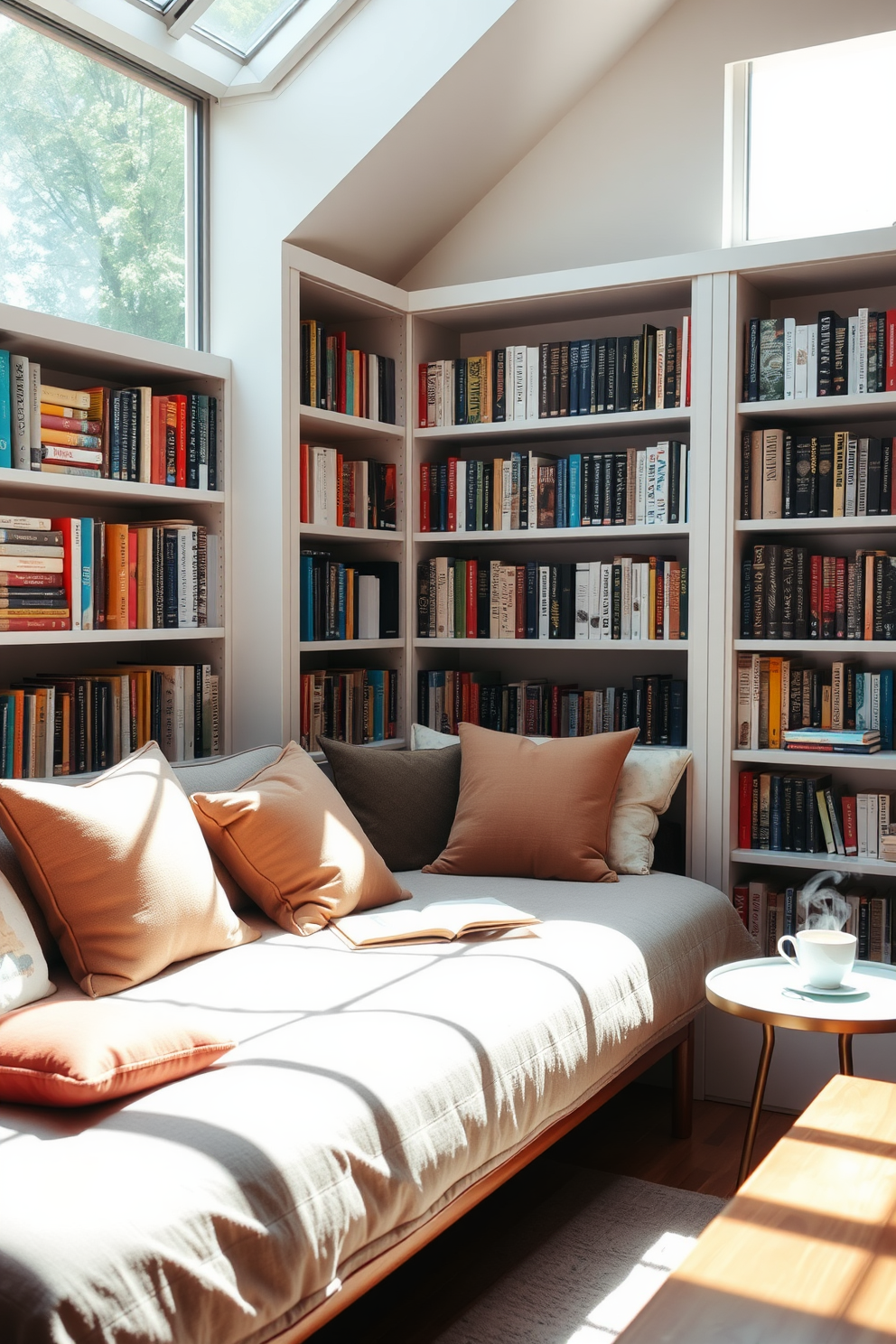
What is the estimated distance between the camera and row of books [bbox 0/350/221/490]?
2631mm

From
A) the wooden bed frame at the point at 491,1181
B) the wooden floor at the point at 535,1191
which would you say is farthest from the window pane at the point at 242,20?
the wooden floor at the point at 535,1191

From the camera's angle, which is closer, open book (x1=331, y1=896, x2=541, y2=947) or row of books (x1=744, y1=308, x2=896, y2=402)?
open book (x1=331, y1=896, x2=541, y2=947)

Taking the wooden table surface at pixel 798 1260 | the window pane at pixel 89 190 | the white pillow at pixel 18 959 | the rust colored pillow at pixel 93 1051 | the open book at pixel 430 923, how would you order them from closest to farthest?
the wooden table surface at pixel 798 1260 < the rust colored pillow at pixel 93 1051 < the white pillow at pixel 18 959 < the open book at pixel 430 923 < the window pane at pixel 89 190

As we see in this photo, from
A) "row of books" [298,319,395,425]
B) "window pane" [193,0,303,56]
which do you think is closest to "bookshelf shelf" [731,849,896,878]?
"row of books" [298,319,395,425]

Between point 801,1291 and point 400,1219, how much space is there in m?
0.68

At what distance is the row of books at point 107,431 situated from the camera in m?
2.63

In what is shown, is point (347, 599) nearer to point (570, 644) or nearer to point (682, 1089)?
point (570, 644)

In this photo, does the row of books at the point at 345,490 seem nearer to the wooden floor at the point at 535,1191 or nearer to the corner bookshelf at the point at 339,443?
the corner bookshelf at the point at 339,443

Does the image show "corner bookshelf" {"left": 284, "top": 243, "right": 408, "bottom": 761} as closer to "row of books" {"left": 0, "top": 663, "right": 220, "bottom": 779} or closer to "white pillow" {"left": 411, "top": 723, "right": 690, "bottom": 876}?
"row of books" {"left": 0, "top": 663, "right": 220, "bottom": 779}

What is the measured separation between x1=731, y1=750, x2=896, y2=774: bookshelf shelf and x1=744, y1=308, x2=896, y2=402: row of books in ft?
2.98

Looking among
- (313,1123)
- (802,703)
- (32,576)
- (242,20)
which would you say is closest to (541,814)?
(802,703)

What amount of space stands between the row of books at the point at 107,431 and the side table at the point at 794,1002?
69.5 inches

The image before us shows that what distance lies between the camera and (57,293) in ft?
9.51

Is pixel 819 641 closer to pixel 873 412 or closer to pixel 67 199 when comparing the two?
pixel 873 412
